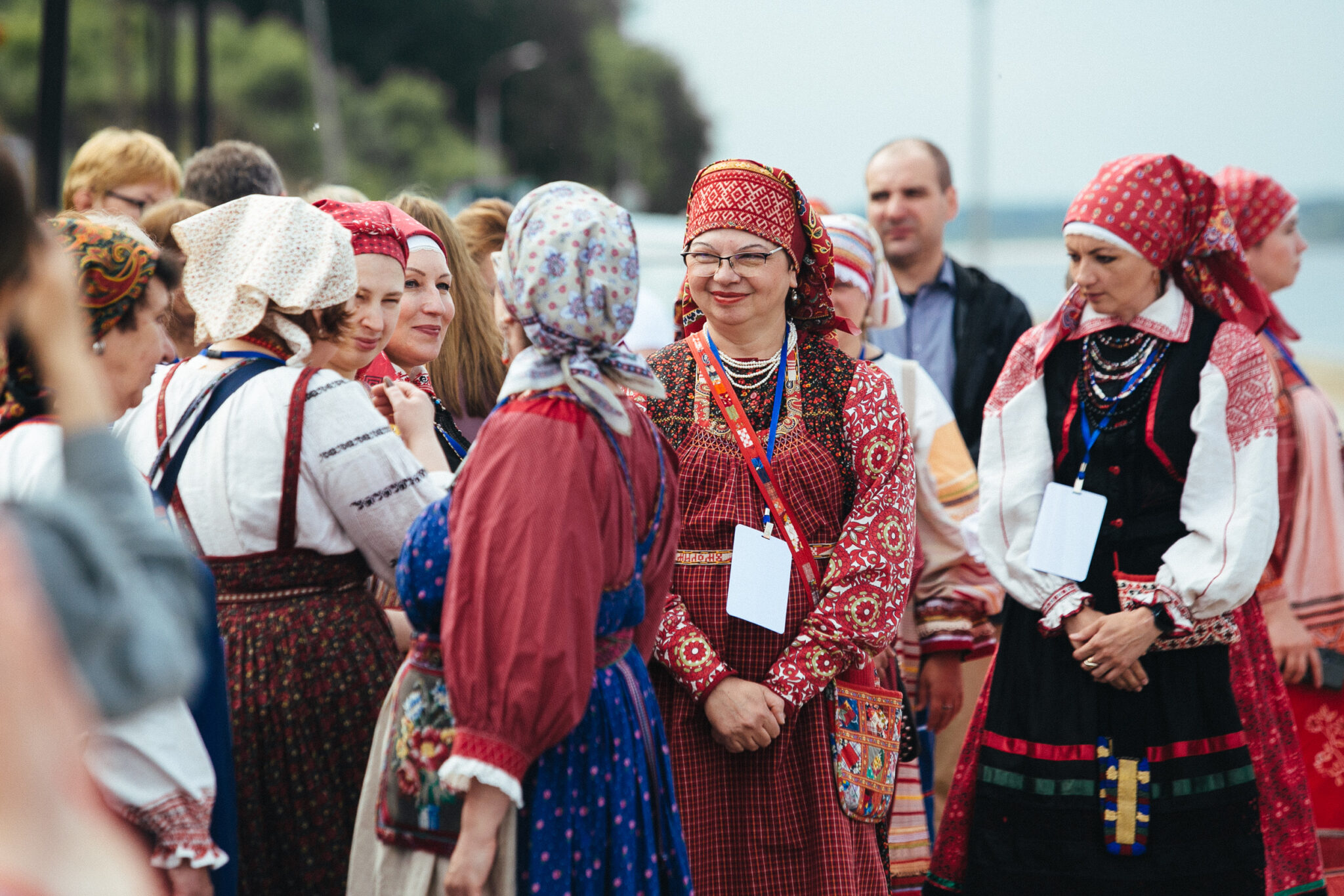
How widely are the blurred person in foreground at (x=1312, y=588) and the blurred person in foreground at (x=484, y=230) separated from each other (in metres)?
2.56

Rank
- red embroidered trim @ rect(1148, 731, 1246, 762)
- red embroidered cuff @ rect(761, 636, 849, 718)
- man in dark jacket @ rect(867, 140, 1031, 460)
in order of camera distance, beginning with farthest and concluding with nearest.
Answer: man in dark jacket @ rect(867, 140, 1031, 460) → red embroidered trim @ rect(1148, 731, 1246, 762) → red embroidered cuff @ rect(761, 636, 849, 718)

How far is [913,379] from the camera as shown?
3814 mm

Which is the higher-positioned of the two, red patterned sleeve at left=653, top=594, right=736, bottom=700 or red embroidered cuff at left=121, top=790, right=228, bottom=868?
red patterned sleeve at left=653, top=594, right=736, bottom=700

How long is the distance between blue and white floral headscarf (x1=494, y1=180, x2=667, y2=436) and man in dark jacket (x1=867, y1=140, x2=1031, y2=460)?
8.88 feet

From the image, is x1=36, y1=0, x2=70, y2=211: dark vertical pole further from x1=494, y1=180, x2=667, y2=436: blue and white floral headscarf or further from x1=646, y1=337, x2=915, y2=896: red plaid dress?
x1=494, y1=180, x2=667, y2=436: blue and white floral headscarf

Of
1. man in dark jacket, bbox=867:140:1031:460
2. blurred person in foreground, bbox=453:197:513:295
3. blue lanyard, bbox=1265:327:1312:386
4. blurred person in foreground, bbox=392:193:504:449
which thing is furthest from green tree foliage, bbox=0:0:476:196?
blue lanyard, bbox=1265:327:1312:386

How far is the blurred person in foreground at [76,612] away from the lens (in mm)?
905

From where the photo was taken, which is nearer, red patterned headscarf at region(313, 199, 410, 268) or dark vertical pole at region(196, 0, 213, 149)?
red patterned headscarf at region(313, 199, 410, 268)

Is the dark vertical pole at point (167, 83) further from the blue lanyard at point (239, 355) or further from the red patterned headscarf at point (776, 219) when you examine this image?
the blue lanyard at point (239, 355)

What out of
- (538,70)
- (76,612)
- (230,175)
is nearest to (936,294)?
(230,175)

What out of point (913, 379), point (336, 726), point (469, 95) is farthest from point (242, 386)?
point (469, 95)

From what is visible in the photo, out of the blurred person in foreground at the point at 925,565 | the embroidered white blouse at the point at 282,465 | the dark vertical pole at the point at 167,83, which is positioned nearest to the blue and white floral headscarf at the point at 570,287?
the embroidered white blouse at the point at 282,465

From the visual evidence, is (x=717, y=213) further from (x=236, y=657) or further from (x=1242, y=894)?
(x=1242, y=894)

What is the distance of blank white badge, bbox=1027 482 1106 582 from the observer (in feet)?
10.5
